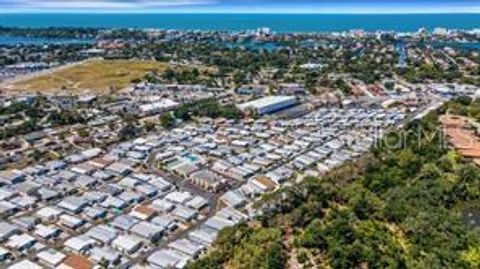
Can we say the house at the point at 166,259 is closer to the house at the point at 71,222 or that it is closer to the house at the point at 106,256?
the house at the point at 106,256

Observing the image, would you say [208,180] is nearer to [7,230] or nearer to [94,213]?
[94,213]

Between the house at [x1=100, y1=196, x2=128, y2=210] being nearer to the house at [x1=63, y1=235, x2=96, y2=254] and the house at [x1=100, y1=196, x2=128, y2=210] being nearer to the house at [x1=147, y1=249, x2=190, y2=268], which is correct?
the house at [x1=63, y1=235, x2=96, y2=254]

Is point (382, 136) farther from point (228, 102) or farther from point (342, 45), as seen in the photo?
point (342, 45)

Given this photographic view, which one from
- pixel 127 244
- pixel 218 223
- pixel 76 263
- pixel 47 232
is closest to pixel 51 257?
pixel 76 263

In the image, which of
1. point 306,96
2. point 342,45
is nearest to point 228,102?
point 306,96

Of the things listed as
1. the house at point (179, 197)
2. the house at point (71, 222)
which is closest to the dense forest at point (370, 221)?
the house at point (179, 197)

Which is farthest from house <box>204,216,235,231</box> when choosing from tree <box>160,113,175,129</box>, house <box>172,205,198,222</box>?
tree <box>160,113,175,129</box>
